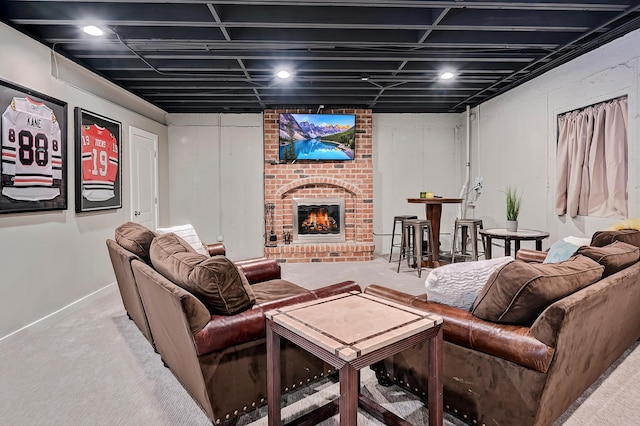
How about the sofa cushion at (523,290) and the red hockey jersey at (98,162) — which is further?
the red hockey jersey at (98,162)

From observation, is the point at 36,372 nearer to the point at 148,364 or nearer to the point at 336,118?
the point at 148,364

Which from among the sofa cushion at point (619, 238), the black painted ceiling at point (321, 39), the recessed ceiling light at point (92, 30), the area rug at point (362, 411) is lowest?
the area rug at point (362, 411)

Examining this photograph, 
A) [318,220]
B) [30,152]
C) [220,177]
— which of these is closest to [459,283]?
[30,152]

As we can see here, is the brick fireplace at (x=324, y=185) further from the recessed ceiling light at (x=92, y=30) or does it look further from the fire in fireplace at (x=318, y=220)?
the recessed ceiling light at (x=92, y=30)

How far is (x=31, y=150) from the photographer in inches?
119

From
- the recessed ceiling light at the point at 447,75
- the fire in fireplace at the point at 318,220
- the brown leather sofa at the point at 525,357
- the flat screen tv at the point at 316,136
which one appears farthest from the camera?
the fire in fireplace at the point at 318,220

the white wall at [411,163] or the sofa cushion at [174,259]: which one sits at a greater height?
the white wall at [411,163]

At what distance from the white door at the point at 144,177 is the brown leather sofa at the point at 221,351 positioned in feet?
11.0

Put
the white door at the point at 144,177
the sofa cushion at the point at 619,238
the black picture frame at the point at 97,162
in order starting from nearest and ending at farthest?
the sofa cushion at the point at 619,238, the black picture frame at the point at 97,162, the white door at the point at 144,177

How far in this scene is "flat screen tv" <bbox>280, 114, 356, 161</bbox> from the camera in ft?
19.7

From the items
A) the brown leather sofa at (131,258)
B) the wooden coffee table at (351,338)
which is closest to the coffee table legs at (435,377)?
the wooden coffee table at (351,338)

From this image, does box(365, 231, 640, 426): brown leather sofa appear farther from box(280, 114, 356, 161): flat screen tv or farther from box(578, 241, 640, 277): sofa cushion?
box(280, 114, 356, 161): flat screen tv

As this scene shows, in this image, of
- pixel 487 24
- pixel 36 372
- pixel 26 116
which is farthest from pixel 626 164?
pixel 26 116

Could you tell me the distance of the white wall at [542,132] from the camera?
3223 millimetres
